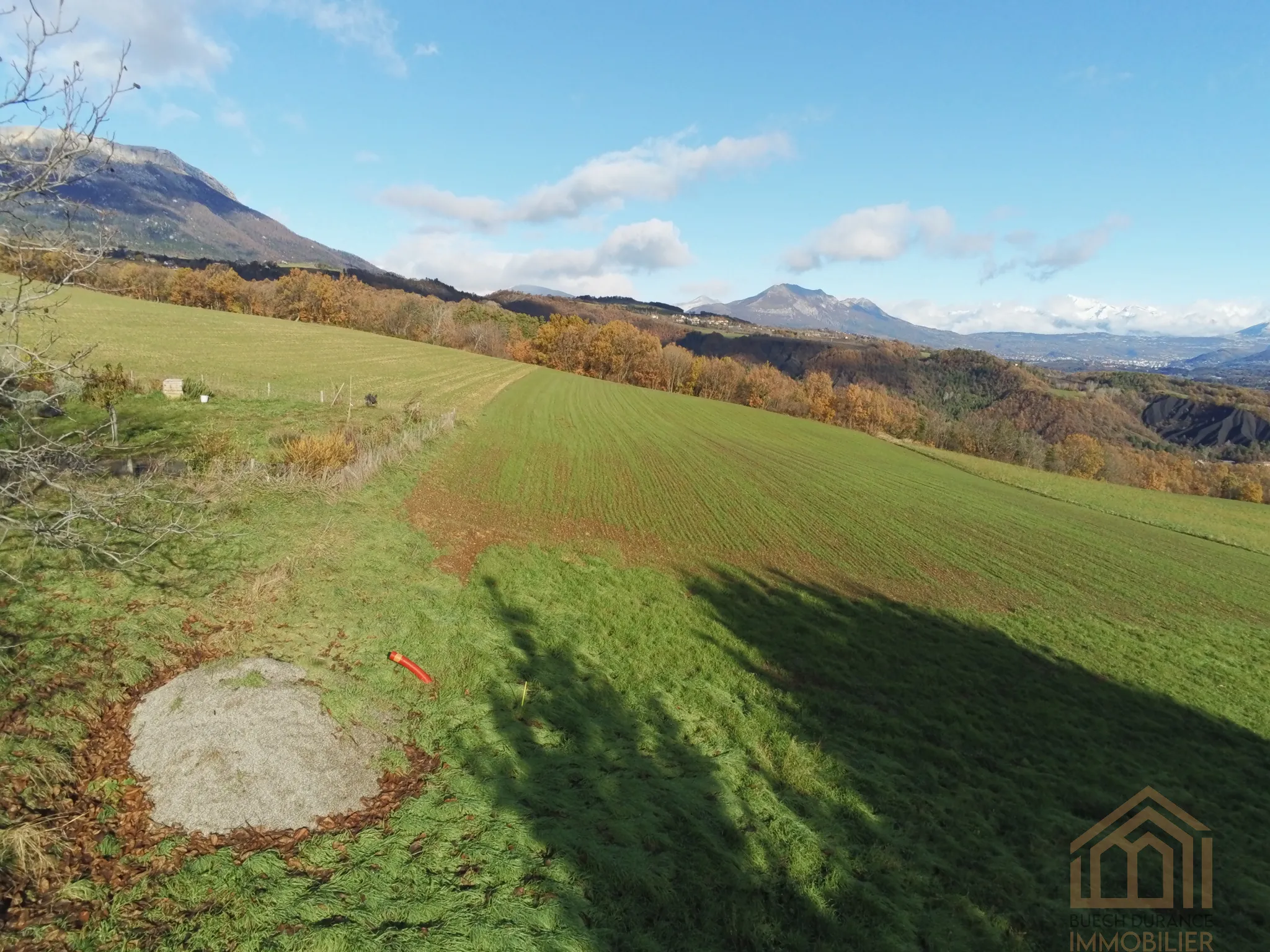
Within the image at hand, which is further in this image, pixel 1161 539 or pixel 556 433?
pixel 556 433

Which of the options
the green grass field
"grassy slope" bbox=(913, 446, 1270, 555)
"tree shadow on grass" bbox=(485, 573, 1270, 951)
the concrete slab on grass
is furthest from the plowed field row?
the concrete slab on grass

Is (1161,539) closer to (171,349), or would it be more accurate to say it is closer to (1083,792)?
(1083,792)

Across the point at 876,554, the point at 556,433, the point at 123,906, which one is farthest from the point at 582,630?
the point at 556,433

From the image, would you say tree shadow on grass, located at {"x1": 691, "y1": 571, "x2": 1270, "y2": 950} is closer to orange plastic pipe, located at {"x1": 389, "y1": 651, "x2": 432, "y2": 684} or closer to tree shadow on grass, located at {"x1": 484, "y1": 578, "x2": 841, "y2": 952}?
tree shadow on grass, located at {"x1": 484, "y1": 578, "x2": 841, "y2": 952}

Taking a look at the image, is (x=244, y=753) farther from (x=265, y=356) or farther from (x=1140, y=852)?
(x=265, y=356)

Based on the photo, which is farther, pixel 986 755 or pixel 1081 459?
pixel 1081 459

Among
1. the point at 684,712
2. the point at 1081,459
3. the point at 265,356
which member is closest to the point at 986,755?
the point at 684,712

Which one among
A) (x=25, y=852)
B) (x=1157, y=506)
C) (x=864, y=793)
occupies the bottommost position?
(x=864, y=793)

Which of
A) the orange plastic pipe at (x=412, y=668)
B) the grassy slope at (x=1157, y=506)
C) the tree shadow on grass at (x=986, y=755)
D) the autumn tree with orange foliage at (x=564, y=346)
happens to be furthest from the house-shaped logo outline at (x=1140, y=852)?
the autumn tree with orange foliage at (x=564, y=346)
